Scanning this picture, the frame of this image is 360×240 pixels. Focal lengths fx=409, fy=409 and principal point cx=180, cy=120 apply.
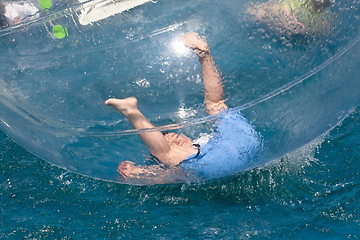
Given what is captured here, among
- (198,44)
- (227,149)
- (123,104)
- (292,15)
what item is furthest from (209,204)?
(292,15)

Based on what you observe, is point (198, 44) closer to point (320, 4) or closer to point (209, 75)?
point (209, 75)

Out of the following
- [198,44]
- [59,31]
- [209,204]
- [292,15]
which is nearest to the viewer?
[292,15]

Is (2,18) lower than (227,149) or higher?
higher

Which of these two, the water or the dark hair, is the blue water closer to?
the water

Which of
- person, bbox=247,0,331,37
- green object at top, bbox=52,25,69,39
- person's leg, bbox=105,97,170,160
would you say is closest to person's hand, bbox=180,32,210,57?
person, bbox=247,0,331,37

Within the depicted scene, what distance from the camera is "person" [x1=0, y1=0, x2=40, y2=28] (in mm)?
1887

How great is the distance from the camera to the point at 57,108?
1.99 metres

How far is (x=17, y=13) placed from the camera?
1923 mm

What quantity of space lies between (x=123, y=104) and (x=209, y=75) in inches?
16.5

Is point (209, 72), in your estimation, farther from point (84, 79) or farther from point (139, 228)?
point (139, 228)

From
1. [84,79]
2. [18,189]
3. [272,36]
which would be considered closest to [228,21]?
[272,36]

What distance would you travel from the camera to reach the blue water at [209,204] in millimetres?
2029

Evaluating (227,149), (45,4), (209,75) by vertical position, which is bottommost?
(227,149)

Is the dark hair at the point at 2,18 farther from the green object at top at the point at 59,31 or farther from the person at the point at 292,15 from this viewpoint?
the person at the point at 292,15
